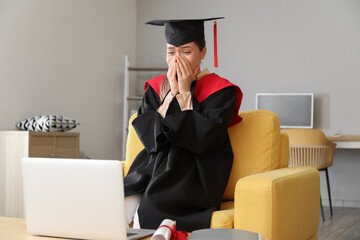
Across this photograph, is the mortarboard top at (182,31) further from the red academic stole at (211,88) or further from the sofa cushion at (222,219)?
the sofa cushion at (222,219)

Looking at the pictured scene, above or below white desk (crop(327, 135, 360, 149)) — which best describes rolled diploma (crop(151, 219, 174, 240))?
above

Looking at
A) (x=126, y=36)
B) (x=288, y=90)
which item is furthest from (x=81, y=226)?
(x=126, y=36)

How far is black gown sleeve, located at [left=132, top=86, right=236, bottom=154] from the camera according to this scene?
206cm

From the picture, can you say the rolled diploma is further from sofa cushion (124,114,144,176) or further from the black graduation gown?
sofa cushion (124,114,144,176)

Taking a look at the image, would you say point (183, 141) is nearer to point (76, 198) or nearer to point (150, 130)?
point (150, 130)

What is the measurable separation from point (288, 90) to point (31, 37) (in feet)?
9.72

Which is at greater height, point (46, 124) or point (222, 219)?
point (46, 124)

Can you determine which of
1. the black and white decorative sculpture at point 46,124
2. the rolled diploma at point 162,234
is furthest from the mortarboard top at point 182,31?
the black and white decorative sculpture at point 46,124

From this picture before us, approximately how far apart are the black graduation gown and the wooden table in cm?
54

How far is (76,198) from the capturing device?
4.15 ft

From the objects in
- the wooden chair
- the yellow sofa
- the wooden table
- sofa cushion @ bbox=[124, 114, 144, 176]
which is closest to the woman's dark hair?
the yellow sofa

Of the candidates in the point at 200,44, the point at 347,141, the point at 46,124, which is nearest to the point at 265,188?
the point at 200,44

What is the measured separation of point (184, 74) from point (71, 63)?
3074 millimetres

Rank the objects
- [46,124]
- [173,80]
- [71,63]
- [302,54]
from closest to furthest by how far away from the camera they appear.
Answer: [173,80], [46,124], [71,63], [302,54]
